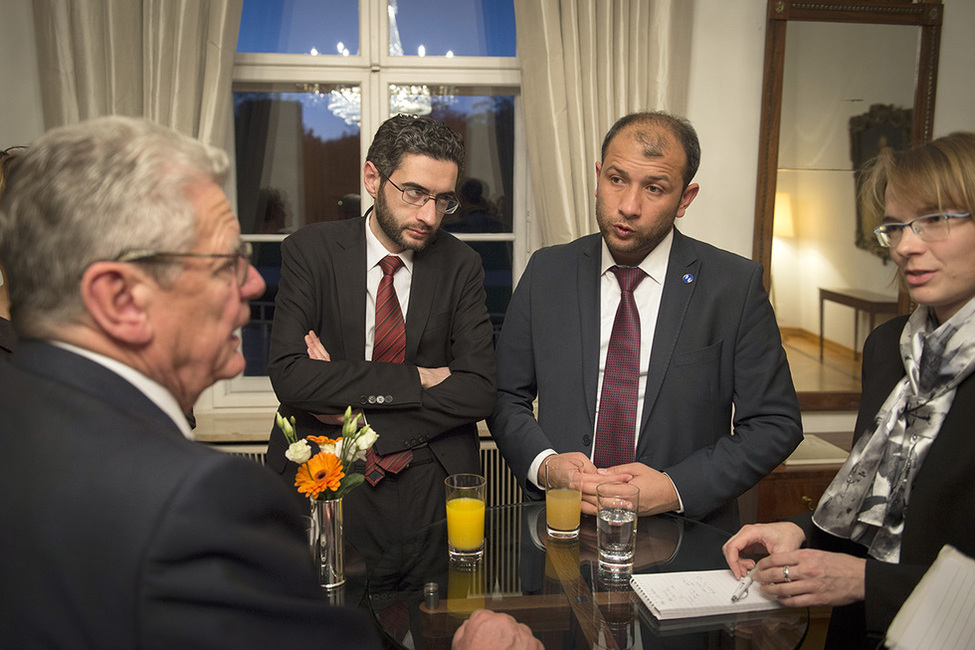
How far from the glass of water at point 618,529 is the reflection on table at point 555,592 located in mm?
36

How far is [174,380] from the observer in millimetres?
894

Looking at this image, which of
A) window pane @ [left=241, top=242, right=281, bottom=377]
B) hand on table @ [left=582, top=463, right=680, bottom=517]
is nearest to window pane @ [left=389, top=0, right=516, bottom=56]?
window pane @ [left=241, top=242, right=281, bottom=377]

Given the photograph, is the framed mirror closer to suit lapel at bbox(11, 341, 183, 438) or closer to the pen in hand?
the pen in hand

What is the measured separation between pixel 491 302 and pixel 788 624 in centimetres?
242

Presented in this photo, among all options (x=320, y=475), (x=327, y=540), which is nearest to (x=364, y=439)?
(x=320, y=475)

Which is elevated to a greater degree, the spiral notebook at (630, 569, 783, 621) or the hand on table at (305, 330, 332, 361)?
the hand on table at (305, 330, 332, 361)

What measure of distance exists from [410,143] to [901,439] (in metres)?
1.43

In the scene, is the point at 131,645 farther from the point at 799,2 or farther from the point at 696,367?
the point at 799,2

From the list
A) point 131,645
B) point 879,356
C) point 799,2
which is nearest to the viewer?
point 131,645

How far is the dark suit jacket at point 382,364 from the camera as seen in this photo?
6.50ft

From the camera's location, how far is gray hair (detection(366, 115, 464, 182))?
2051 mm

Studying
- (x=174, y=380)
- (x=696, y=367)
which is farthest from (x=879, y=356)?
(x=174, y=380)

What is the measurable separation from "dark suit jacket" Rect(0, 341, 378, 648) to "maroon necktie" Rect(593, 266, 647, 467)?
1287 mm

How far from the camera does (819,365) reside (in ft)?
11.0
